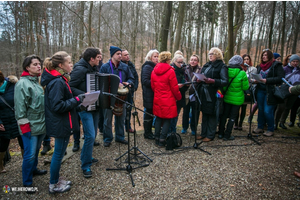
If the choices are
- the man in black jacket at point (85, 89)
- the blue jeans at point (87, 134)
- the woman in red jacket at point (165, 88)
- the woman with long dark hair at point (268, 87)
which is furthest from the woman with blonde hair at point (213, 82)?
the blue jeans at point (87, 134)

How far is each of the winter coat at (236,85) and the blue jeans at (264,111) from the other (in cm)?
84

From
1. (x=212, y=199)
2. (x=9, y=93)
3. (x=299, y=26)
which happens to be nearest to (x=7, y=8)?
(x=9, y=93)

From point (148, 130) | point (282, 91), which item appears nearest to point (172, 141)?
point (148, 130)

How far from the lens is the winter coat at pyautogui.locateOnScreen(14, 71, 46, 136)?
259 centimetres

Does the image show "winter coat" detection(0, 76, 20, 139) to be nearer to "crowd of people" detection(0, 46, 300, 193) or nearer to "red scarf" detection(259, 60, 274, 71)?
"crowd of people" detection(0, 46, 300, 193)

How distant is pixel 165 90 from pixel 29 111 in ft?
8.30

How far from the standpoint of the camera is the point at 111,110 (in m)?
3.98

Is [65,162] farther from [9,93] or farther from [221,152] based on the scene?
[221,152]

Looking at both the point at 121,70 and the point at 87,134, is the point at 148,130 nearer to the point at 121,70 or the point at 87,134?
the point at 121,70

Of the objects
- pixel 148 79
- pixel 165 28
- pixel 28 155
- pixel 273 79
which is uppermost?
pixel 165 28

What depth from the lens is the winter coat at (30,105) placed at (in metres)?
2.59

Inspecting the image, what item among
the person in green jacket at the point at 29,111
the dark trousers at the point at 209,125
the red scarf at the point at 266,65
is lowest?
the dark trousers at the point at 209,125

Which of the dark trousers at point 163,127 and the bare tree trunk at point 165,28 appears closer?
the dark trousers at point 163,127

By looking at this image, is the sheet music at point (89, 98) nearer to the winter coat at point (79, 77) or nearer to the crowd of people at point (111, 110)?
the crowd of people at point (111, 110)
